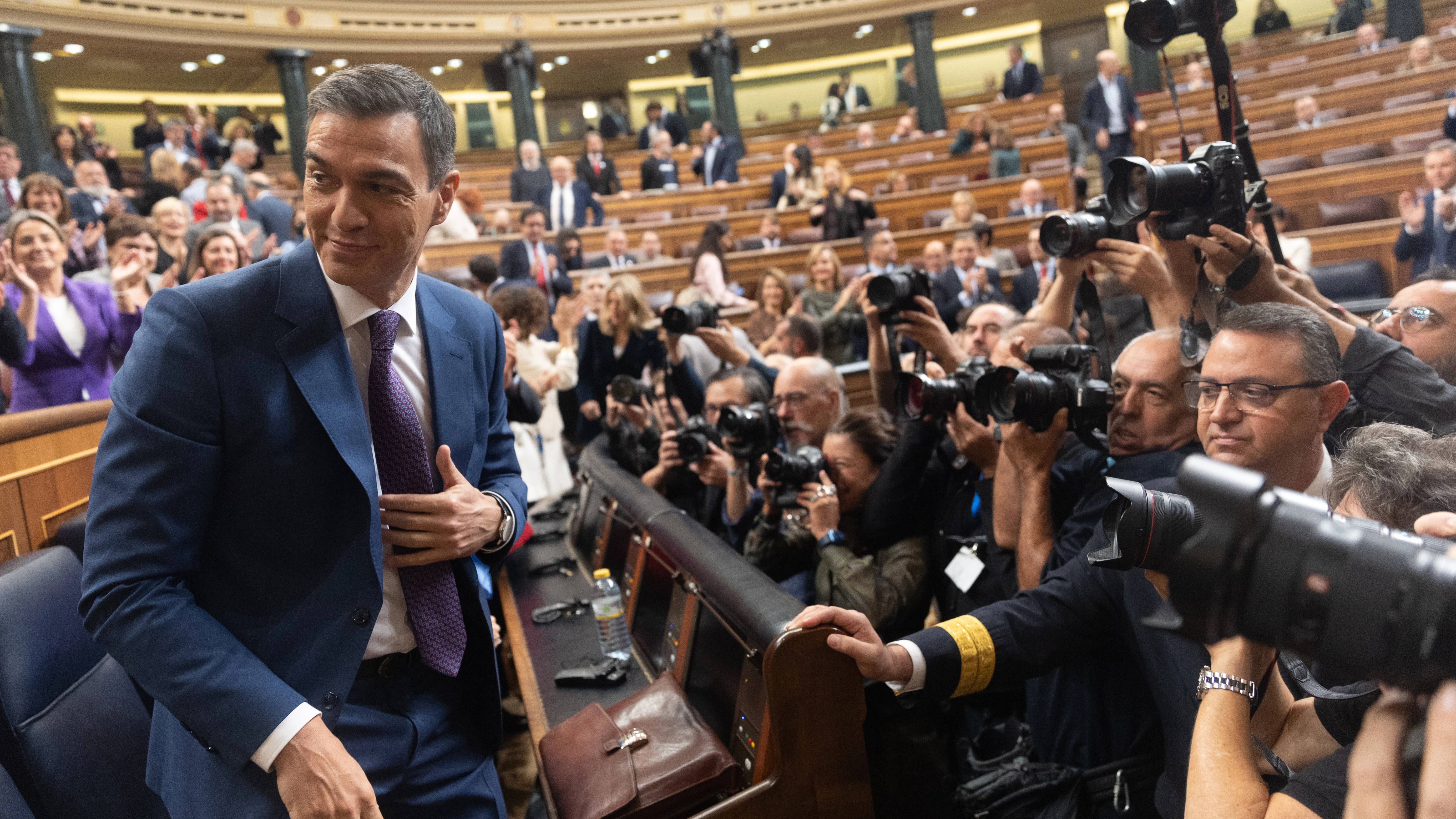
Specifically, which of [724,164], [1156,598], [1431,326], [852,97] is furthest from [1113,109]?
[1156,598]

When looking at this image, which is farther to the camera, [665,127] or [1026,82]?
[665,127]

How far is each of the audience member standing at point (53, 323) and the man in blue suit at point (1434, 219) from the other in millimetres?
4614

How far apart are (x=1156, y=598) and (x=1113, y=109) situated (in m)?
6.77

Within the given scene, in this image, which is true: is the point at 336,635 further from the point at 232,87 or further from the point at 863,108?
the point at 232,87

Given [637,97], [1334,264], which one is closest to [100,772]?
[1334,264]

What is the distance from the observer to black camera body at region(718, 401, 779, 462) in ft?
6.81

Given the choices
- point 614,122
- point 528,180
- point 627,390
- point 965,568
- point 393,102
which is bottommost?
point 965,568

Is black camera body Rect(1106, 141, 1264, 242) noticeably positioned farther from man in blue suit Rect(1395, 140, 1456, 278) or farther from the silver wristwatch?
man in blue suit Rect(1395, 140, 1456, 278)

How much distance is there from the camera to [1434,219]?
12.8 ft

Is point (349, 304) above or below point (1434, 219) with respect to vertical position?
above

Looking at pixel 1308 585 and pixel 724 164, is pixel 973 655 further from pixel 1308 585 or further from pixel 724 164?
pixel 724 164

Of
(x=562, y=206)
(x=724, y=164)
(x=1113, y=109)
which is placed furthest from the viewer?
(x=724, y=164)

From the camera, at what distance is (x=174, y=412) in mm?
824

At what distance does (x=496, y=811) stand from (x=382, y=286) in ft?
2.16
